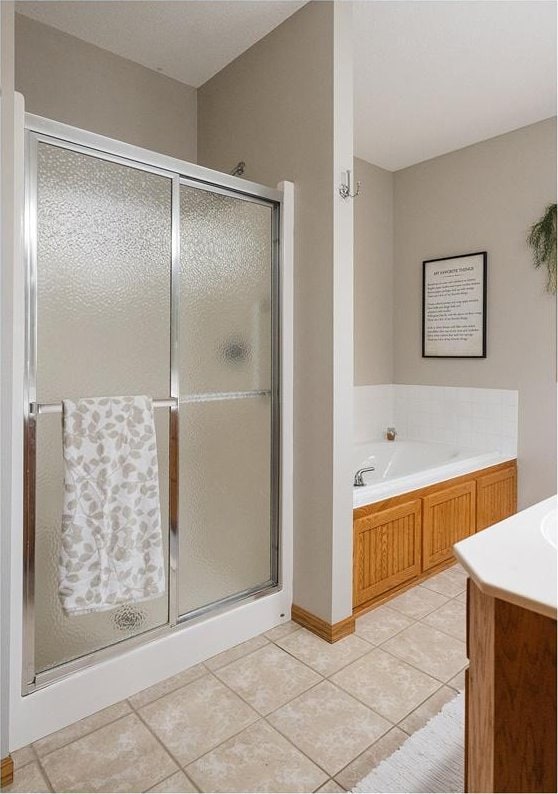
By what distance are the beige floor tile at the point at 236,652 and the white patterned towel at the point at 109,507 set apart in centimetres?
45

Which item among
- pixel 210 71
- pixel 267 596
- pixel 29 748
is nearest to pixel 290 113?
pixel 210 71

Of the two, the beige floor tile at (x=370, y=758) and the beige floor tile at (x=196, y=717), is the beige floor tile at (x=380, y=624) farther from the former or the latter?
the beige floor tile at (x=196, y=717)

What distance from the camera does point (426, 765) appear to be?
1562 mm

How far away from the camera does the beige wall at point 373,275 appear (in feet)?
12.6

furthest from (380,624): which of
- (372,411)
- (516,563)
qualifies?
(372,411)

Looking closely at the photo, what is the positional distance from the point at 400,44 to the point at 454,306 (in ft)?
5.82

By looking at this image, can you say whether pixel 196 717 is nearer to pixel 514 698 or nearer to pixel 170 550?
pixel 170 550

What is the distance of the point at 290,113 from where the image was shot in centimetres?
238

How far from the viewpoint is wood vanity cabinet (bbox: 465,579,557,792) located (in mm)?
977

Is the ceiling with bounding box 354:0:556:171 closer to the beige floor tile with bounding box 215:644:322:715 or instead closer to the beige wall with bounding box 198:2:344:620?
the beige wall with bounding box 198:2:344:620

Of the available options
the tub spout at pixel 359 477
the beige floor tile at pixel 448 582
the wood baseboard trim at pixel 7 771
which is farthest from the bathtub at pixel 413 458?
the wood baseboard trim at pixel 7 771

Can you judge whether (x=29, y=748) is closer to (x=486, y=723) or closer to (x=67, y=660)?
(x=67, y=660)

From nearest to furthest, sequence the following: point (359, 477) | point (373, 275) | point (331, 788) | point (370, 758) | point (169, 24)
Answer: point (331, 788), point (370, 758), point (169, 24), point (359, 477), point (373, 275)

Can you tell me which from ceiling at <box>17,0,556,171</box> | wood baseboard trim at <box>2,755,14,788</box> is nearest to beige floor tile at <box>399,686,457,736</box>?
wood baseboard trim at <box>2,755,14,788</box>
